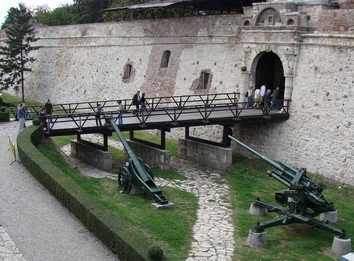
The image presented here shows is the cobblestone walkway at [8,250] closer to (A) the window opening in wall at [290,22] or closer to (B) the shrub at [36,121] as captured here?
(B) the shrub at [36,121]

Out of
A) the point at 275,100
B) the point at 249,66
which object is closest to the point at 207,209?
the point at 275,100

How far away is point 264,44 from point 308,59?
243 cm

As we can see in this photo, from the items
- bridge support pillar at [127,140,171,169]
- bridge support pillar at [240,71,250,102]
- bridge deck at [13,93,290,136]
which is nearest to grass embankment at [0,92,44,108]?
bridge deck at [13,93,290,136]

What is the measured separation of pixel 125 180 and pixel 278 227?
5.25m

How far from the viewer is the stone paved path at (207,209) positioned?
12.1 meters

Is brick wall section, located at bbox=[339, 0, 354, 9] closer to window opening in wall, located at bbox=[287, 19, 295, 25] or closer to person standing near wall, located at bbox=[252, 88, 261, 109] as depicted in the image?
window opening in wall, located at bbox=[287, 19, 295, 25]

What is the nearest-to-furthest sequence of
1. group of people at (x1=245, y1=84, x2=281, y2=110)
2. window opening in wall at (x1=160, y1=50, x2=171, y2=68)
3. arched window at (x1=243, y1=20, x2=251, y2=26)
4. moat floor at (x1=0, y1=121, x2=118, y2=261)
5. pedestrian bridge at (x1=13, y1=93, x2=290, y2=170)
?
moat floor at (x1=0, y1=121, x2=118, y2=261)
pedestrian bridge at (x1=13, y1=93, x2=290, y2=170)
group of people at (x1=245, y1=84, x2=281, y2=110)
arched window at (x1=243, y1=20, x2=251, y2=26)
window opening in wall at (x1=160, y1=50, x2=171, y2=68)

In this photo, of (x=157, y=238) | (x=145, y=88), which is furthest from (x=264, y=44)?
(x=157, y=238)

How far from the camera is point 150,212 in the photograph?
14203 mm

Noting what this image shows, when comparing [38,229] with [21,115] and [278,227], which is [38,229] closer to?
[278,227]

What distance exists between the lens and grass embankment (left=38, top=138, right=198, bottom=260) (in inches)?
482

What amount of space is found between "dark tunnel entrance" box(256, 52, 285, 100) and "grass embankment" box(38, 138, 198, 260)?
28.6ft

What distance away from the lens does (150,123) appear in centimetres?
1848

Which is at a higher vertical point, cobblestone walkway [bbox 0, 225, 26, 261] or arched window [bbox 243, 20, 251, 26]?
arched window [bbox 243, 20, 251, 26]
